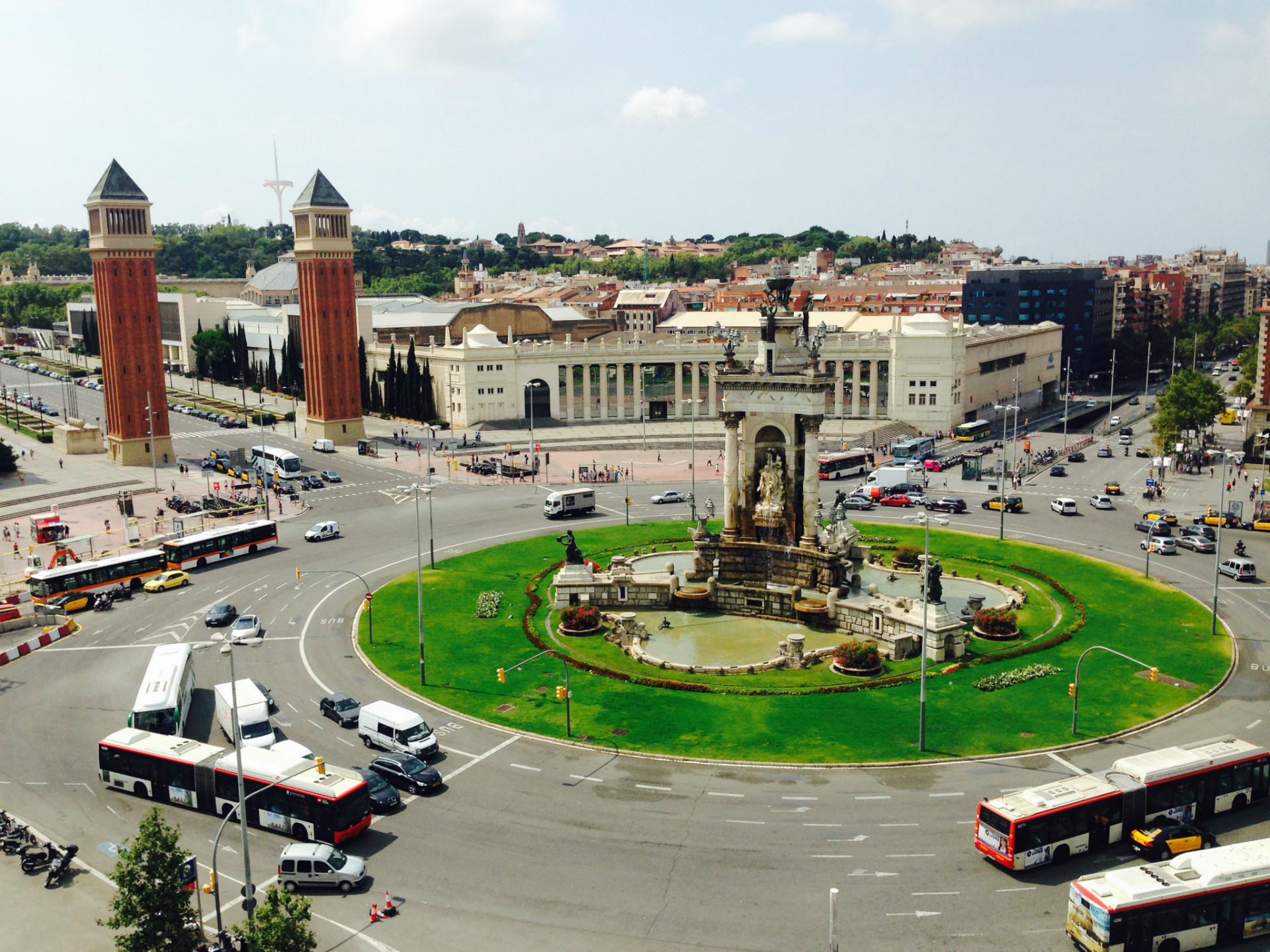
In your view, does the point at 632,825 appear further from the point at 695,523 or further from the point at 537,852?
the point at 695,523

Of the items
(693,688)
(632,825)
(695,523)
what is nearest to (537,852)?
(632,825)

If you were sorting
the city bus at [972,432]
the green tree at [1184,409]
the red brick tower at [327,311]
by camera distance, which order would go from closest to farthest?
the green tree at [1184,409], the red brick tower at [327,311], the city bus at [972,432]

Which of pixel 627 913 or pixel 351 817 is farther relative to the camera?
pixel 351 817

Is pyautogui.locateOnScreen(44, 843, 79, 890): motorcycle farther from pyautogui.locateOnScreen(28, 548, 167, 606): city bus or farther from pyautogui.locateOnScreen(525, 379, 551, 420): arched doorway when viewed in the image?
pyautogui.locateOnScreen(525, 379, 551, 420): arched doorway

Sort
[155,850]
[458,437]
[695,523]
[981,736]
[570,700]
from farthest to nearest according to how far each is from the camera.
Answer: [458,437], [695,523], [570,700], [981,736], [155,850]

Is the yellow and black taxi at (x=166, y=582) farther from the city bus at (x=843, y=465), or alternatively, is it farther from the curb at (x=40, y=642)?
the city bus at (x=843, y=465)

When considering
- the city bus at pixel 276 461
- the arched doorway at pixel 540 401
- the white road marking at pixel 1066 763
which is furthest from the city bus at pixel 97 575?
the arched doorway at pixel 540 401

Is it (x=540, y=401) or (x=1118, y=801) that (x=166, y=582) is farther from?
(x=540, y=401)
